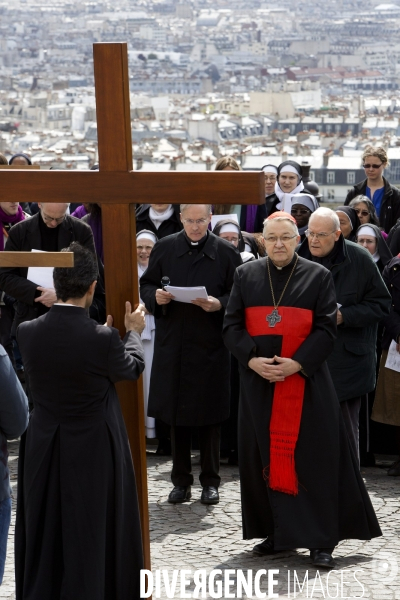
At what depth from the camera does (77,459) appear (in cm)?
359

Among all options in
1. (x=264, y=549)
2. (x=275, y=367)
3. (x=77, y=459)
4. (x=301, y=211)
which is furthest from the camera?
(x=301, y=211)

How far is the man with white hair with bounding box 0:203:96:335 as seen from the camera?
18.2ft

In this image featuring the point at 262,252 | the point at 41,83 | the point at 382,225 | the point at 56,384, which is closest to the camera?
the point at 56,384

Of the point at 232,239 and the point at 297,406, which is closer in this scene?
the point at 297,406

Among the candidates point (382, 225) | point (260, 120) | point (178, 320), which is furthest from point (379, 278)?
point (260, 120)

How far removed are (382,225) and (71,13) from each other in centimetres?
17928

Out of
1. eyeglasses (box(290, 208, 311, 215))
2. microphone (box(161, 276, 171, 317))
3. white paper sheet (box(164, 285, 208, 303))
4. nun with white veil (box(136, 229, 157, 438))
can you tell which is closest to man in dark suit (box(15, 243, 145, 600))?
white paper sheet (box(164, 285, 208, 303))

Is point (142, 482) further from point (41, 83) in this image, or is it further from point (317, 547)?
point (41, 83)

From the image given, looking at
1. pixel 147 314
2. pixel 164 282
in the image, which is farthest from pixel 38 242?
pixel 164 282

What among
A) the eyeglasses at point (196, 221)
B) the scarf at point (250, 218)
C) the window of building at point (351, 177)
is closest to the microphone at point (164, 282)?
the eyeglasses at point (196, 221)

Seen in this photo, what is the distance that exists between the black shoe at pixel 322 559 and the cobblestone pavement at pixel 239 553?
0.11ft

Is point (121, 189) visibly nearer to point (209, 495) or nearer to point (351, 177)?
point (209, 495)

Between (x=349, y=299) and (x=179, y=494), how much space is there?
1.25 meters

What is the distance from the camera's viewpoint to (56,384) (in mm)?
3541
